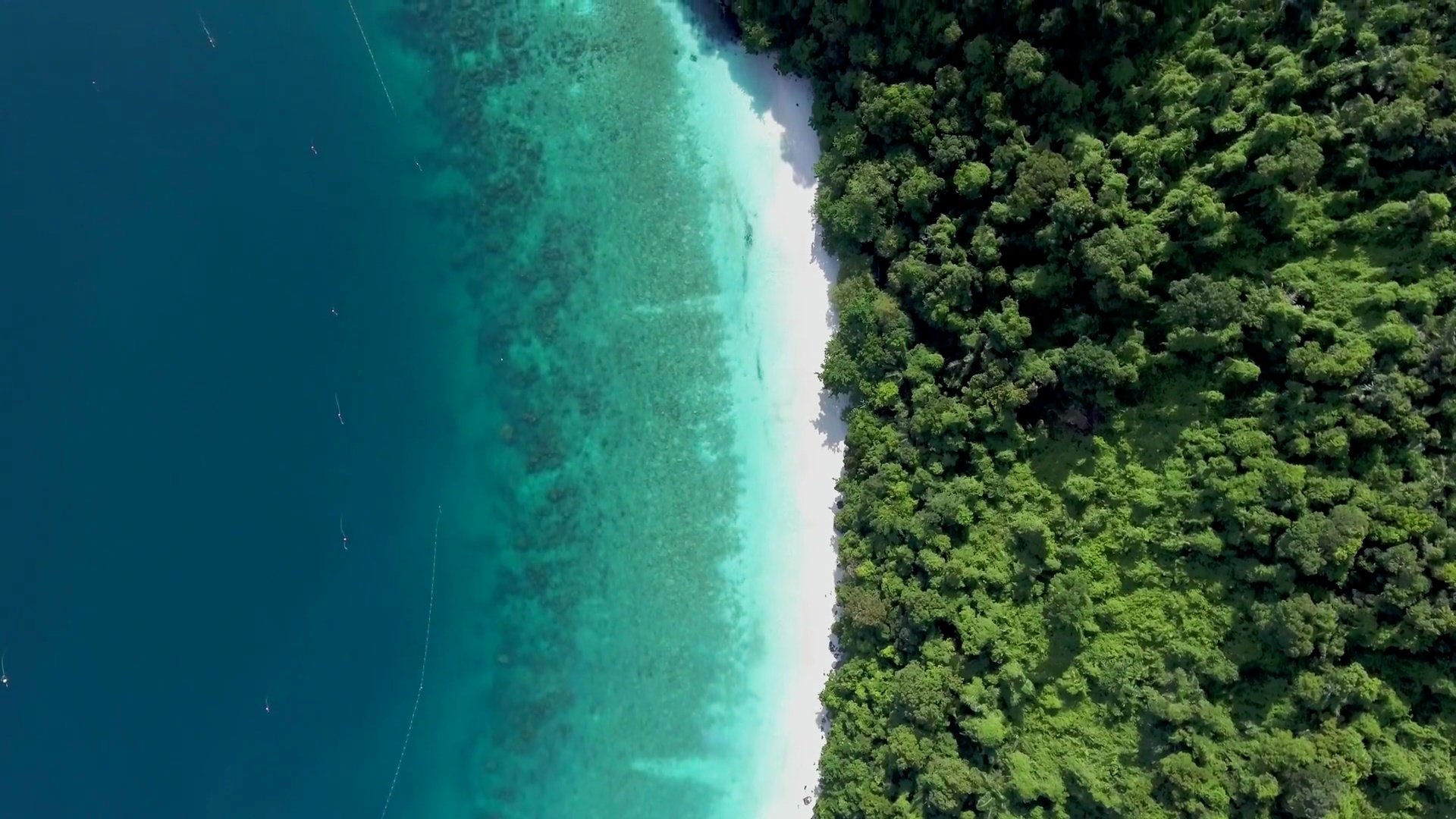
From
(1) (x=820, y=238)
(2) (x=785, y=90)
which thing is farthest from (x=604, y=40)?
(1) (x=820, y=238)

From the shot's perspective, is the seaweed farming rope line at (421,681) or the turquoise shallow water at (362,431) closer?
the turquoise shallow water at (362,431)

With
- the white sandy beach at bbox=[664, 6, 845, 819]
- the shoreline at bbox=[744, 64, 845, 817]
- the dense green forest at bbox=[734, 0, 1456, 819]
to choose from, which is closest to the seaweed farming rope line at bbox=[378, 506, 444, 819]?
the white sandy beach at bbox=[664, 6, 845, 819]

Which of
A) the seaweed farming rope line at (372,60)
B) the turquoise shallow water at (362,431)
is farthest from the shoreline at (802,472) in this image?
the seaweed farming rope line at (372,60)

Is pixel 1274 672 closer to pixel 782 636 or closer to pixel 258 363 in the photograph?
pixel 782 636

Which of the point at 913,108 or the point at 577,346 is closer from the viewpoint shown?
the point at 913,108

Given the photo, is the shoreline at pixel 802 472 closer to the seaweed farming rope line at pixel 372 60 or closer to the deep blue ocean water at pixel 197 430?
the deep blue ocean water at pixel 197 430

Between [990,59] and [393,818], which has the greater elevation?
[990,59]
